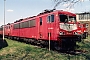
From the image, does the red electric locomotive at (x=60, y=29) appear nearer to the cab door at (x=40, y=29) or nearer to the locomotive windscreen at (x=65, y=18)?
the locomotive windscreen at (x=65, y=18)

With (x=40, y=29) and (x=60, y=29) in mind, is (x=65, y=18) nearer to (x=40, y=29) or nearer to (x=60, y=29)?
(x=60, y=29)

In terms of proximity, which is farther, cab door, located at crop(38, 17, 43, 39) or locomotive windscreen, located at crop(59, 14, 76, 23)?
cab door, located at crop(38, 17, 43, 39)

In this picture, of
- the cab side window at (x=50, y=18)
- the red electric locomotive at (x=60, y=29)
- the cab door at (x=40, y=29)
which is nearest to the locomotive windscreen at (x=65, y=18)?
the red electric locomotive at (x=60, y=29)

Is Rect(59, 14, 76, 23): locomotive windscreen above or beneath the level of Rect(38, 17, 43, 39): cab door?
above

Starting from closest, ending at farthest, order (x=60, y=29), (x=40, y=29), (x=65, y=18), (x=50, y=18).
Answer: (x=60, y=29), (x=65, y=18), (x=50, y=18), (x=40, y=29)

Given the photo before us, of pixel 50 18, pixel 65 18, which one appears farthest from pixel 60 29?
pixel 50 18

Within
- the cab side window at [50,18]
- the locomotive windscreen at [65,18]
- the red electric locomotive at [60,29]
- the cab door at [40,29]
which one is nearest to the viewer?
the red electric locomotive at [60,29]

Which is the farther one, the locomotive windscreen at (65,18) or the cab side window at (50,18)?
the cab side window at (50,18)

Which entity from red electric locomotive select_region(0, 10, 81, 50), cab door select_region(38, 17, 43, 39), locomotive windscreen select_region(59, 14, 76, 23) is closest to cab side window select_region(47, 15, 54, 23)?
red electric locomotive select_region(0, 10, 81, 50)

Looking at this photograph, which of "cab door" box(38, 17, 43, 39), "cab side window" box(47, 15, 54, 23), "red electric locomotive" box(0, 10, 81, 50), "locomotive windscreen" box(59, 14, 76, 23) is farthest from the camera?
"cab door" box(38, 17, 43, 39)

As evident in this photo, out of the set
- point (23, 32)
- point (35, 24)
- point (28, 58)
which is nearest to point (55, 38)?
point (28, 58)

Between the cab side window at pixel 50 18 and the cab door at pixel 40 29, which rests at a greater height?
the cab side window at pixel 50 18

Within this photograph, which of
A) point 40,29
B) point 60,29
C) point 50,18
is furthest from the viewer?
point 40,29

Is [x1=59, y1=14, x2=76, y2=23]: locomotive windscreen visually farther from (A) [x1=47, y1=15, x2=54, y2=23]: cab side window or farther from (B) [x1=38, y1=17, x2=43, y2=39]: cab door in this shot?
(B) [x1=38, y1=17, x2=43, y2=39]: cab door
